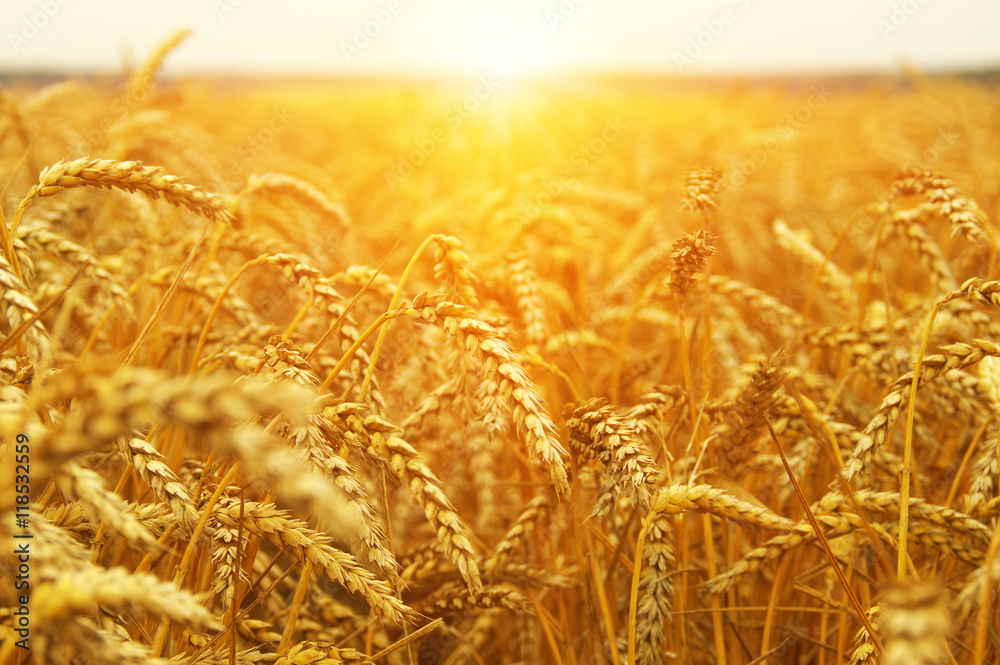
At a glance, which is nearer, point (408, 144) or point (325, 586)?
point (325, 586)

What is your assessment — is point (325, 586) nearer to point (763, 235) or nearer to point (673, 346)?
point (673, 346)

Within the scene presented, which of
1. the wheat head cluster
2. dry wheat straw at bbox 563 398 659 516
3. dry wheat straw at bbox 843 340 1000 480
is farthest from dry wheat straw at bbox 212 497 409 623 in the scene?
dry wheat straw at bbox 843 340 1000 480

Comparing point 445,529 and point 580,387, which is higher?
point 580,387

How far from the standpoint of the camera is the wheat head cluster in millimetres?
800

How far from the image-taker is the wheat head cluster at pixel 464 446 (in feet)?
2.62

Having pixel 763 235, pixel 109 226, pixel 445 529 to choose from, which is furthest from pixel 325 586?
pixel 763 235

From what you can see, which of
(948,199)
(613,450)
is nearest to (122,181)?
(613,450)

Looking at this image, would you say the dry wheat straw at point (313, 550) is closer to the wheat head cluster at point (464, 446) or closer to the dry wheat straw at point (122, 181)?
the wheat head cluster at point (464, 446)

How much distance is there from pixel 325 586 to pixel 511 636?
62 centimetres

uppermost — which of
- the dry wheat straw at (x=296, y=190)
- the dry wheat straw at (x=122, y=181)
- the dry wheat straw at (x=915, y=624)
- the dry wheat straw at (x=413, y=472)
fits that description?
the dry wheat straw at (x=296, y=190)

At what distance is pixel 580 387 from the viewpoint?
240 centimetres

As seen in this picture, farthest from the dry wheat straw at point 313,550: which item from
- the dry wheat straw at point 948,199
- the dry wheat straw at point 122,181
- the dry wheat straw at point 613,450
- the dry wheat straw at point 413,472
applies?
the dry wheat straw at point 948,199

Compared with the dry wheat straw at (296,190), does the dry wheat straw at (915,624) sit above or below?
below

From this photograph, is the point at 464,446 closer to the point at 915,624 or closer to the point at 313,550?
the point at 313,550
